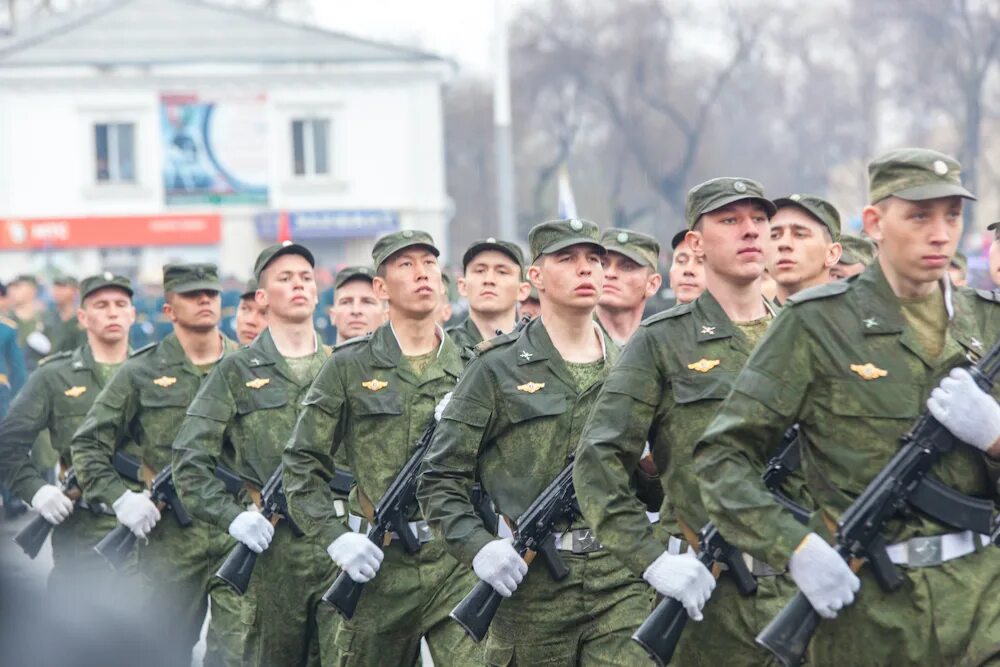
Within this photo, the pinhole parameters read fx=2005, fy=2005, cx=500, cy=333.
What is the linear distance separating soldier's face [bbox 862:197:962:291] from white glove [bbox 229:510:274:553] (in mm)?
3923

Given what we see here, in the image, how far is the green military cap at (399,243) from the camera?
874 centimetres

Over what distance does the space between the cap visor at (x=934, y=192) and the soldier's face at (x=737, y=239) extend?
3.73ft

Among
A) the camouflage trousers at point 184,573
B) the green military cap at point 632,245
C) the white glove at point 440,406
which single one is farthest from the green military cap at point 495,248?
the camouflage trousers at point 184,573

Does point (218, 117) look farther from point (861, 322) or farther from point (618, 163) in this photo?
point (861, 322)

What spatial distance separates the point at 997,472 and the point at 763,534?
672 millimetres

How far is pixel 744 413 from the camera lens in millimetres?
5711

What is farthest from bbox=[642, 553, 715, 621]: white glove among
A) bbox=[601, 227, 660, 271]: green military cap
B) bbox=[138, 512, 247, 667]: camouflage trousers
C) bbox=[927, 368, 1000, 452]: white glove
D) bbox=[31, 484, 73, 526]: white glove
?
bbox=[31, 484, 73, 526]: white glove

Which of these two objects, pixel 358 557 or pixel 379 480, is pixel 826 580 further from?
pixel 379 480

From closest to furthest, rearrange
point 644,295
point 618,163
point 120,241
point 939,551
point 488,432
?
point 939,551
point 488,432
point 644,295
point 120,241
point 618,163

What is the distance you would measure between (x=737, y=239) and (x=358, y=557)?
2168 mm

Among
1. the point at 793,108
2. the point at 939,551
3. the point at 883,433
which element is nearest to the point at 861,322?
the point at 883,433

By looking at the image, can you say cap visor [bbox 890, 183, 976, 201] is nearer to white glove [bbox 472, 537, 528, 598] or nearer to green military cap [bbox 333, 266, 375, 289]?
white glove [bbox 472, 537, 528, 598]

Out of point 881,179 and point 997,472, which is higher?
point 881,179

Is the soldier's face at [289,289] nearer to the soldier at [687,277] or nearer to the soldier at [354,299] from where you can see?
the soldier at [354,299]
